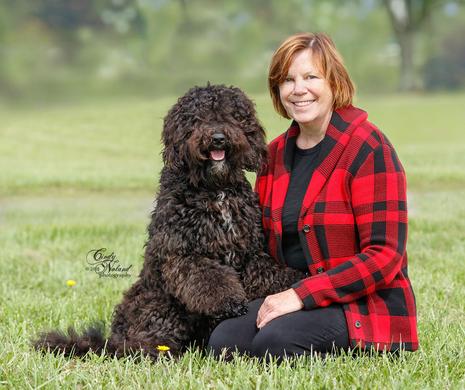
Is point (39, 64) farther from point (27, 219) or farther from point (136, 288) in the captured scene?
point (136, 288)

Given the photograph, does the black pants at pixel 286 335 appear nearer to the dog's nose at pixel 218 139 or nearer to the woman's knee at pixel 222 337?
the woman's knee at pixel 222 337

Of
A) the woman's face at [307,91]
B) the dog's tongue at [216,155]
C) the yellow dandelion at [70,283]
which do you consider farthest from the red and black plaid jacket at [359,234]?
the yellow dandelion at [70,283]

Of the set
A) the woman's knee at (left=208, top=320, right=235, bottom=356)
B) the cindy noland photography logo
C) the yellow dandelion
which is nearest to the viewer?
the woman's knee at (left=208, top=320, right=235, bottom=356)

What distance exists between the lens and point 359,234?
3801 millimetres

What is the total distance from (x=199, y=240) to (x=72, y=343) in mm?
968

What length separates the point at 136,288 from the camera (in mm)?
4191

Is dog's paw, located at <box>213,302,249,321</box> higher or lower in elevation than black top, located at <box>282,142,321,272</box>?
lower

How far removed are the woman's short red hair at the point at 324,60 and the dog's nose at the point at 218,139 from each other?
628 mm

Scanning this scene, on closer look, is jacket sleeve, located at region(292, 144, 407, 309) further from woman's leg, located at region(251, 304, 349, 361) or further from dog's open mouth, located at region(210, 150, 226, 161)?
dog's open mouth, located at region(210, 150, 226, 161)

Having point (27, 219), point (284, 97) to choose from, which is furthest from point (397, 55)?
point (284, 97)

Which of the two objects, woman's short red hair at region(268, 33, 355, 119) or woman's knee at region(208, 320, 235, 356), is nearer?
woman's knee at region(208, 320, 235, 356)

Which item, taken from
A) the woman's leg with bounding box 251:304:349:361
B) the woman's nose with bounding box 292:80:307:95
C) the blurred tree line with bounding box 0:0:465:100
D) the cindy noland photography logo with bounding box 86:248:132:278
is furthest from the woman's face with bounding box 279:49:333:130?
the blurred tree line with bounding box 0:0:465:100

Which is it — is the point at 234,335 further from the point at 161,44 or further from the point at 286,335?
the point at 161,44

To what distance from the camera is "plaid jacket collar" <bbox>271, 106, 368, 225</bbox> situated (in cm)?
383
